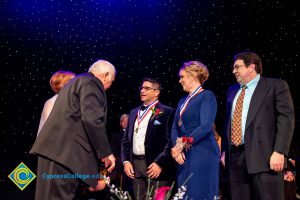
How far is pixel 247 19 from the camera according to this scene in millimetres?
6996

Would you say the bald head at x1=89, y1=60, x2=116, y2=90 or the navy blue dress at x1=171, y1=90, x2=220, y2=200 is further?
the navy blue dress at x1=171, y1=90, x2=220, y2=200

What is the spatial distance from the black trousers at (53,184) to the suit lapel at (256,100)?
1.52 m

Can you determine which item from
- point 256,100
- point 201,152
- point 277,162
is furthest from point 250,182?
point 256,100

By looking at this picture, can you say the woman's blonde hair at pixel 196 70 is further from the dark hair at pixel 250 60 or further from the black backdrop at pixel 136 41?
the black backdrop at pixel 136 41

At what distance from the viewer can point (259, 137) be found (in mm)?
3389

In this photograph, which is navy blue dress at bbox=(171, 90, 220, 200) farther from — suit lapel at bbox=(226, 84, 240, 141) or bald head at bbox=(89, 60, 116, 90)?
bald head at bbox=(89, 60, 116, 90)

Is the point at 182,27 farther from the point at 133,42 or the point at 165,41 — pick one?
the point at 133,42

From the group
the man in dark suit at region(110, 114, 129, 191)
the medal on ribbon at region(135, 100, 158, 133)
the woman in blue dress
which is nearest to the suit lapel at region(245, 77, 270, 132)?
the woman in blue dress

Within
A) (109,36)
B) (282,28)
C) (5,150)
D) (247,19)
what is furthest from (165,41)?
(5,150)

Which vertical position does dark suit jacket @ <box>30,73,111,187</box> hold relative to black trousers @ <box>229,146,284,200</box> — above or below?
above

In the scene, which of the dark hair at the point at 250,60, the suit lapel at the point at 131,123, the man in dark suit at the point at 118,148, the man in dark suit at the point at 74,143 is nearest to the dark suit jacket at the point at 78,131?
the man in dark suit at the point at 74,143

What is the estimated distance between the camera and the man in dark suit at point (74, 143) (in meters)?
3.05

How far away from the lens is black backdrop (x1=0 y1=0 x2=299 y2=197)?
6.96m

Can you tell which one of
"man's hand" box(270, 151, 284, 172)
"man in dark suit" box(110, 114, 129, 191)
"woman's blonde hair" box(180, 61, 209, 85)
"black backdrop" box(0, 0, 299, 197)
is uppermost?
"black backdrop" box(0, 0, 299, 197)
